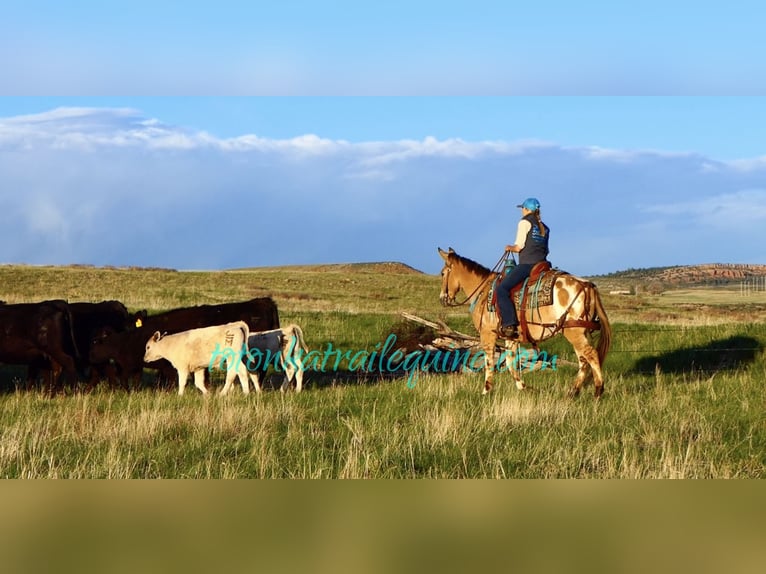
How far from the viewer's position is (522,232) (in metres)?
14.5

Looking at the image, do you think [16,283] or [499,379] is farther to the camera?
[16,283]

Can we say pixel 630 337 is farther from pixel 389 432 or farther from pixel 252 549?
pixel 252 549

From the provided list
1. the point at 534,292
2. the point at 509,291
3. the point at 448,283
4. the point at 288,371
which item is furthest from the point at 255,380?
the point at 534,292

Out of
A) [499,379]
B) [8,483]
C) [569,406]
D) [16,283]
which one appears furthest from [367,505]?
[16,283]

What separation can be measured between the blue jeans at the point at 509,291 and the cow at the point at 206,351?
184 inches

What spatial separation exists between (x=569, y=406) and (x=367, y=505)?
5.21 meters

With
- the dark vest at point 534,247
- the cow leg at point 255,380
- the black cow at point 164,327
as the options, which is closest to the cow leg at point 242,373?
the cow leg at point 255,380

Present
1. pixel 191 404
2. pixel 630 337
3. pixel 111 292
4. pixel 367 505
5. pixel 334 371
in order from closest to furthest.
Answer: pixel 367 505, pixel 191 404, pixel 334 371, pixel 630 337, pixel 111 292

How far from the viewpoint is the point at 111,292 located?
38.4 metres

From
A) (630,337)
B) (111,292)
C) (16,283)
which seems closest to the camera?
(630,337)

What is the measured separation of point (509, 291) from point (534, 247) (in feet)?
2.83

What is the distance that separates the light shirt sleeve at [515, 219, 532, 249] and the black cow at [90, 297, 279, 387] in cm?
696

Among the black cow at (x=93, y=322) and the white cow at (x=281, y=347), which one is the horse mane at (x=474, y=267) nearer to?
the white cow at (x=281, y=347)

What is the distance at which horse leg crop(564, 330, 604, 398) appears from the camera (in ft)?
45.7
